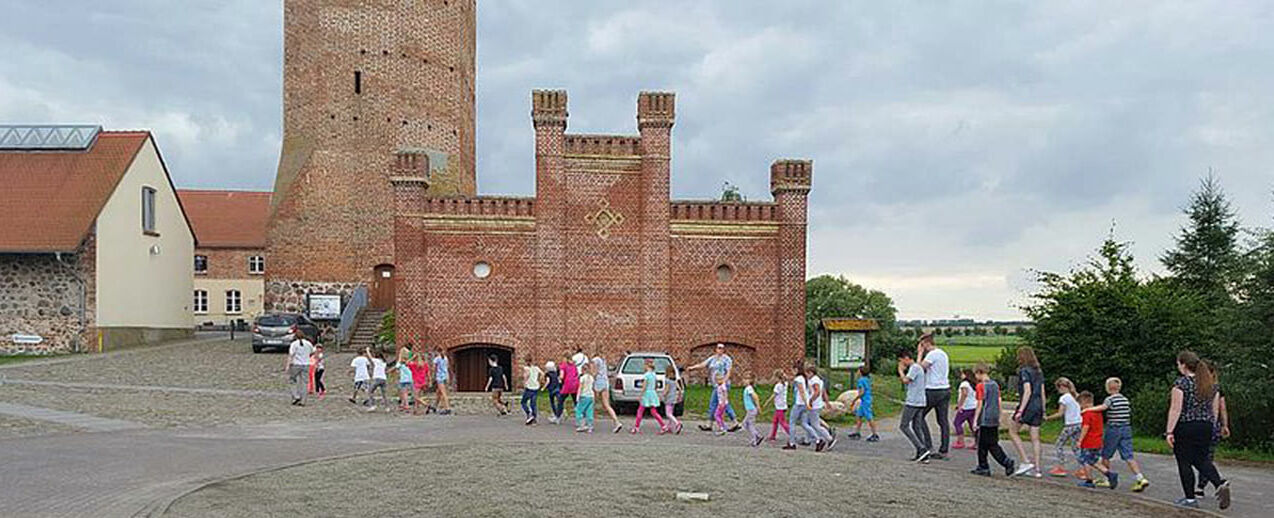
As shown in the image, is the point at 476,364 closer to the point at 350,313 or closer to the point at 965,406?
the point at 350,313

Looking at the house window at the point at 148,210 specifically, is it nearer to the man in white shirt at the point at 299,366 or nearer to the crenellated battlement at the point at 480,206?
the crenellated battlement at the point at 480,206

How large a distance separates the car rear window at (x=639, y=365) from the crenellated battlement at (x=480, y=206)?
A: 695 cm

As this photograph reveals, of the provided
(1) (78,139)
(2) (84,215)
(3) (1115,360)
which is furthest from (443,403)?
(1) (78,139)

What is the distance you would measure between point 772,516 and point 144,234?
32.3 m

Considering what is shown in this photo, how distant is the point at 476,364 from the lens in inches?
1056

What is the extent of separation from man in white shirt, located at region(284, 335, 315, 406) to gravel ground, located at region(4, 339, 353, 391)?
3140 mm

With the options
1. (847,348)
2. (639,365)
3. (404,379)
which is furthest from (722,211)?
(404,379)

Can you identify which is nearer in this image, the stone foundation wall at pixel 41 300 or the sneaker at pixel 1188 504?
the sneaker at pixel 1188 504

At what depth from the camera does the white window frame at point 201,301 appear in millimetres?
55969

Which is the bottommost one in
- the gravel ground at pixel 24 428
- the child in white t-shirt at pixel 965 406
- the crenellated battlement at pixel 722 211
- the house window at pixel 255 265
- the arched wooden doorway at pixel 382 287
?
the gravel ground at pixel 24 428

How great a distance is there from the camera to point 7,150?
35.7 m

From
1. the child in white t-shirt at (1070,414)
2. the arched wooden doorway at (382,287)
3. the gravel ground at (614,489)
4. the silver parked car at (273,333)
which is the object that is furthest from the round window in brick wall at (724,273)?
the arched wooden doorway at (382,287)

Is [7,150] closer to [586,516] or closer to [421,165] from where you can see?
[421,165]

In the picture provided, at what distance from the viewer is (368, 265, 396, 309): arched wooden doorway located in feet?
128
